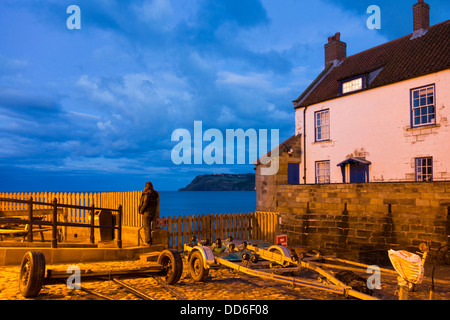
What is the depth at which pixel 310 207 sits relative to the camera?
50.9ft

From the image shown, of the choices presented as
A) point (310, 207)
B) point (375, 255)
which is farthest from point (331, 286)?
point (310, 207)

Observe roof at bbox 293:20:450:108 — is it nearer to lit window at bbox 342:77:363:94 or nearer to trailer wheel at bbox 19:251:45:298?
lit window at bbox 342:77:363:94

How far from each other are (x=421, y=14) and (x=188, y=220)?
18.0 m

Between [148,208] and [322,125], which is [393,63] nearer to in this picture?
[322,125]

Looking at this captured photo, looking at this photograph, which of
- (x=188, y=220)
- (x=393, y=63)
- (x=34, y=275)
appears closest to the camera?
(x=34, y=275)

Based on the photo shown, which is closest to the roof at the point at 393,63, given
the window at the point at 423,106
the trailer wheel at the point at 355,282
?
the window at the point at 423,106

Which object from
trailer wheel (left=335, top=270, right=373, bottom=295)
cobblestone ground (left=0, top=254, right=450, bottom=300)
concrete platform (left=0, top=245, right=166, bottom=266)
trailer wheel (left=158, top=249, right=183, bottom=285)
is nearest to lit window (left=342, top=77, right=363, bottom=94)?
cobblestone ground (left=0, top=254, right=450, bottom=300)

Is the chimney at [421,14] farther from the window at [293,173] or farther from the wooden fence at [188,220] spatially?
the wooden fence at [188,220]

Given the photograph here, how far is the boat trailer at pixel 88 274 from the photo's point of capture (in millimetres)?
6469

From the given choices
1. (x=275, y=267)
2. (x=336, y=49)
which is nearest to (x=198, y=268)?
(x=275, y=267)

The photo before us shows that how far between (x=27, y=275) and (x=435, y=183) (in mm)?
11486

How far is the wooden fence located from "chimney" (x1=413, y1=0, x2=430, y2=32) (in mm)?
14337

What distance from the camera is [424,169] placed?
17.3 m
